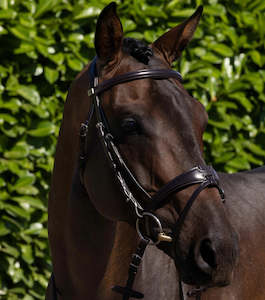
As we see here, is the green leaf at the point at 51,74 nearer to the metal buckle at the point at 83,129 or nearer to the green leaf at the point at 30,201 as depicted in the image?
the green leaf at the point at 30,201

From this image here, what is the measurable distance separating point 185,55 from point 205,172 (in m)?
2.63

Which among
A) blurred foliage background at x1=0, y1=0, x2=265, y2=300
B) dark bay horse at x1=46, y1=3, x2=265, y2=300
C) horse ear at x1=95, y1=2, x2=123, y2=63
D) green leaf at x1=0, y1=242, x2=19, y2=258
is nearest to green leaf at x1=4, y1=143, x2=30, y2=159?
blurred foliage background at x1=0, y1=0, x2=265, y2=300

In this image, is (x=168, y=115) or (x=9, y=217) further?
(x=9, y=217)

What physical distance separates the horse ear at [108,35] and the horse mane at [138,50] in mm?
52

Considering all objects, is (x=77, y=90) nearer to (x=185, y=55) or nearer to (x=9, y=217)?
(x=9, y=217)

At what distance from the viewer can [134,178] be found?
6.99 ft

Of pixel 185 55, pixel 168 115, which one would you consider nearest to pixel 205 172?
pixel 168 115

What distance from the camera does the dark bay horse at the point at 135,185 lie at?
201cm

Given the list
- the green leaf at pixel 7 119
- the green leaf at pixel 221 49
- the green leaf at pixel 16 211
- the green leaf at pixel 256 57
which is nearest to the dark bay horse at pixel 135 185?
the green leaf at pixel 16 211

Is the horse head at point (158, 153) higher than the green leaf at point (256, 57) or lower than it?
higher

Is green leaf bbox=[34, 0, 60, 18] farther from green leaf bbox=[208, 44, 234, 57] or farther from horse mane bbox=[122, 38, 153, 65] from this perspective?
horse mane bbox=[122, 38, 153, 65]

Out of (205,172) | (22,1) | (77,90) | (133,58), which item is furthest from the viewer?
(22,1)

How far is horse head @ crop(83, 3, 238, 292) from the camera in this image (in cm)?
196

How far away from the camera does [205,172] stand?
204 centimetres
